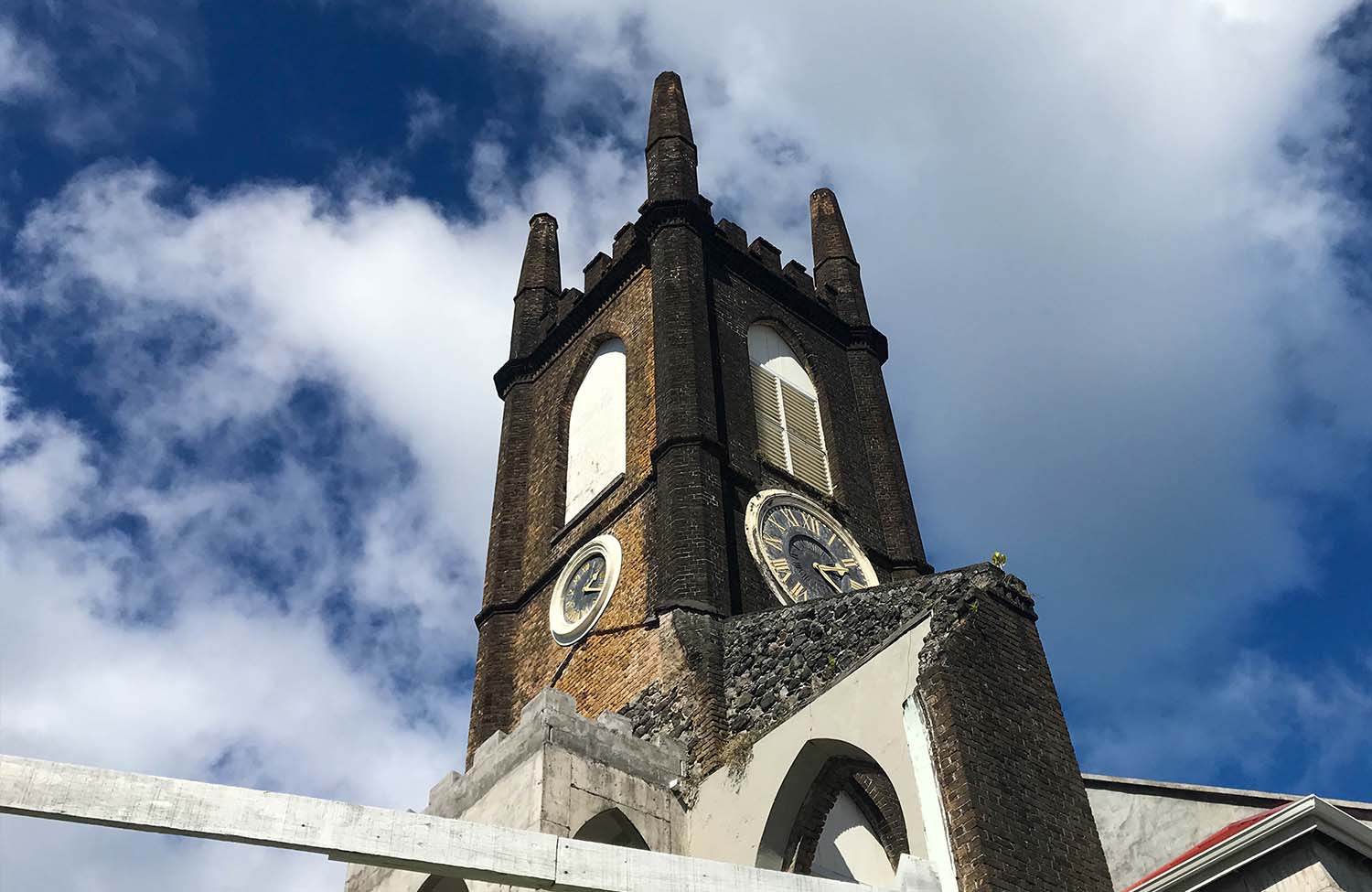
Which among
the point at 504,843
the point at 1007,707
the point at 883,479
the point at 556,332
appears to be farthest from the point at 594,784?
the point at 556,332

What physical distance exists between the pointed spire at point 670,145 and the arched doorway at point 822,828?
1162 centimetres

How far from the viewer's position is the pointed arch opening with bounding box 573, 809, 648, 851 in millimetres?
→ 13016

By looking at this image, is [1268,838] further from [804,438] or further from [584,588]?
[804,438]

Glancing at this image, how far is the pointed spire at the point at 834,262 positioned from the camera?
2472 centimetres

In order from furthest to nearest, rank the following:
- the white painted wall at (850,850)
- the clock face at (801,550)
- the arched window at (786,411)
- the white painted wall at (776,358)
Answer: the white painted wall at (776,358) < the arched window at (786,411) < the clock face at (801,550) < the white painted wall at (850,850)

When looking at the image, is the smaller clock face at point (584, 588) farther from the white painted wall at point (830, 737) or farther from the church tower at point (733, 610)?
the white painted wall at point (830, 737)

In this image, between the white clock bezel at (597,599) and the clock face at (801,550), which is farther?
the white clock bezel at (597,599)

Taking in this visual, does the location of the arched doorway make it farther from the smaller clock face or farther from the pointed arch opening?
the smaller clock face

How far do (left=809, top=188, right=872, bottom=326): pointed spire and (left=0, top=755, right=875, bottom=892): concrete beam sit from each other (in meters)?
17.6

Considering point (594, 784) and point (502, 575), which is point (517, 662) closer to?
point (502, 575)

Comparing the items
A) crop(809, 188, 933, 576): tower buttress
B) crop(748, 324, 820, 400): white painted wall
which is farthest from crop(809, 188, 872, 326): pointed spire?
crop(748, 324, 820, 400): white painted wall

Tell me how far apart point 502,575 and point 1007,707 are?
10792 mm

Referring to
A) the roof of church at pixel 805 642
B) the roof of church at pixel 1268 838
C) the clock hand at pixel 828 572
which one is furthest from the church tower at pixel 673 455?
the roof of church at pixel 1268 838

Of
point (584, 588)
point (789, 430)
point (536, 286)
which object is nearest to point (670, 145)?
point (536, 286)
